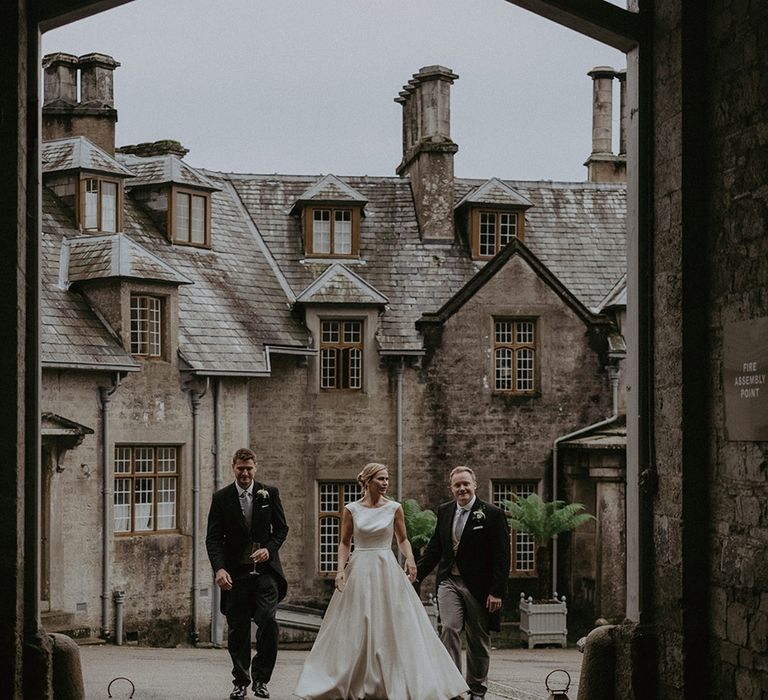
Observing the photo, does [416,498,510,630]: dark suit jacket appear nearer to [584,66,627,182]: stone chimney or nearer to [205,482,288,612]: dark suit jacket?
[205,482,288,612]: dark suit jacket

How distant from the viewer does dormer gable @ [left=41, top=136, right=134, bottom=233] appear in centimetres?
2534

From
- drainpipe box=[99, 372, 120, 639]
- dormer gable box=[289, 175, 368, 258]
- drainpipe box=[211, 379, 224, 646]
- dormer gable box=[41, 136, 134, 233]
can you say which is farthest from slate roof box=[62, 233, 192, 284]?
dormer gable box=[289, 175, 368, 258]

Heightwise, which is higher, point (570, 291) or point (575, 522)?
point (570, 291)

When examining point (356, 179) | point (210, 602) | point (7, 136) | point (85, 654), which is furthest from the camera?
point (356, 179)

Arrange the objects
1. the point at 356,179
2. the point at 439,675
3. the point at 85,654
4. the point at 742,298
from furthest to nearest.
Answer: the point at 356,179
the point at 85,654
the point at 439,675
the point at 742,298

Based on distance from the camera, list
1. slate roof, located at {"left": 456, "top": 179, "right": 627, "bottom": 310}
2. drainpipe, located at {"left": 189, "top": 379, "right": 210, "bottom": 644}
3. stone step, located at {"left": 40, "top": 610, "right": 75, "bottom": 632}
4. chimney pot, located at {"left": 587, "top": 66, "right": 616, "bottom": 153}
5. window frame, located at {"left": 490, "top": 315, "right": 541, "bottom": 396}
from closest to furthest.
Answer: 1. stone step, located at {"left": 40, "top": 610, "right": 75, "bottom": 632}
2. drainpipe, located at {"left": 189, "top": 379, "right": 210, "bottom": 644}
3. window frame, located at {"left": 490, "top": 315, "right": 541, "bottom": 396}
4. slate roof, located at {"left": 456, "top": 179, "right": 627, "bottom": 310}
5. chimney pot, located at {"left": 587, "top": 66, "right": 616, "bottom": 153}

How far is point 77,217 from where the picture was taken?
998 inches

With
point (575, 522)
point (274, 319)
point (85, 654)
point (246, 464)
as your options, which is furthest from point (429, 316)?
point (246, 464)

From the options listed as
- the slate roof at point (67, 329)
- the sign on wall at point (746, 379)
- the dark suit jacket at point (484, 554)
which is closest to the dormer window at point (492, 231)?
the slate roof at point (67, 329)

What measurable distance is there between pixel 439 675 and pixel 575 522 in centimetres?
1572

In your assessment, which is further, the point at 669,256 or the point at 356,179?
the point at 356,179

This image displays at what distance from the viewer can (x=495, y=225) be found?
96.3 feet

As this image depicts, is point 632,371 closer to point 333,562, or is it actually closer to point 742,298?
point 742,298

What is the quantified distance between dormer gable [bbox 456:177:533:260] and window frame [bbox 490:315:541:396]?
6.72 ft
